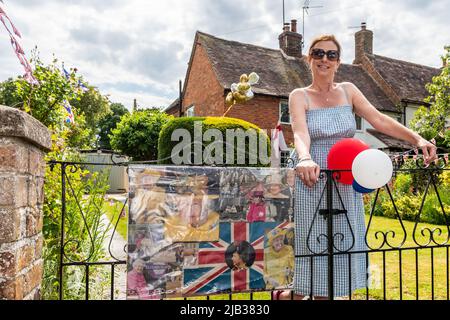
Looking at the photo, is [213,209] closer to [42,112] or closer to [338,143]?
[338,143]

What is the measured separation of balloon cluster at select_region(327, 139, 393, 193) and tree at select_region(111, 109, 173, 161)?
1506cm

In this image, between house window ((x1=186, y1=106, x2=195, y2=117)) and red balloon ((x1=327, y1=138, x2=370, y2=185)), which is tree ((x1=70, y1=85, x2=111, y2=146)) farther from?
red balloon ((x1=327, y1=138, x2=370, y2=185))

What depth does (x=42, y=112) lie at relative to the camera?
326cm

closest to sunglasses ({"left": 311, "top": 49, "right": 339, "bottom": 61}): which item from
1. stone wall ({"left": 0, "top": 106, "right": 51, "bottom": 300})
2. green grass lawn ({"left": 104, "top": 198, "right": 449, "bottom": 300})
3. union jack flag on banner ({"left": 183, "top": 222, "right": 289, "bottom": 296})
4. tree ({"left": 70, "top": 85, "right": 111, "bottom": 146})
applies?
union jack flag on banner ({"left": 183, "top": 222, "right": 289, "bottom": 296})

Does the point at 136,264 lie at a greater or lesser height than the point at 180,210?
lesser

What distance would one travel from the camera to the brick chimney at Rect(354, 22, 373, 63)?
19688 millimetres

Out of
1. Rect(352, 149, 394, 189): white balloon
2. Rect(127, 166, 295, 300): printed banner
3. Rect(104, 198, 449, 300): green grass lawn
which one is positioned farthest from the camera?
Rect(104, 198, 449, 300): green grass lawn

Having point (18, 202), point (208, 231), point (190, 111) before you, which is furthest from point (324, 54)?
point (190, 111)

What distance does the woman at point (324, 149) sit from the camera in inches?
89.8

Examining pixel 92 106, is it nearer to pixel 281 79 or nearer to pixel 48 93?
pixel 281 79

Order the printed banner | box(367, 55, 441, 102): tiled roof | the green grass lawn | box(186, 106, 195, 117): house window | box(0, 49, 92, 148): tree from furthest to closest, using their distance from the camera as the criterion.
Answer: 1. box(367, 55, 441, 102): tiled roof
2. box(186, 106, 195, 117): house window
3. the green grass lawn
4. box(0, 49, 92, 148): tree
5. the printed banner

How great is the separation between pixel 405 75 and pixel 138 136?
586 inches

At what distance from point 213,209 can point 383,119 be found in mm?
1336
